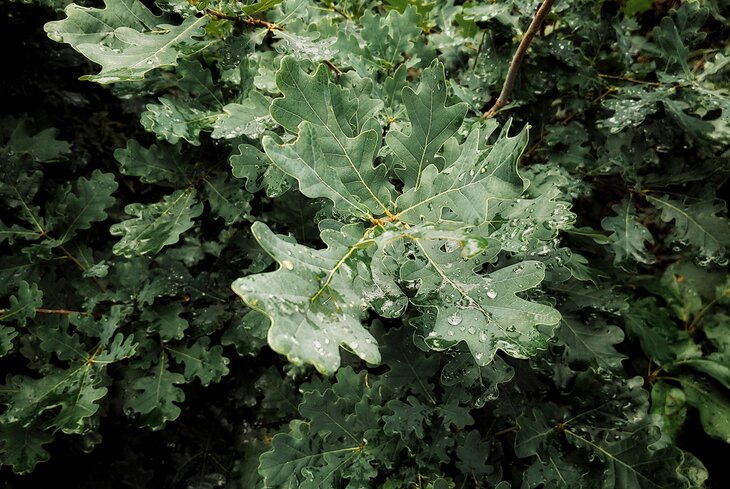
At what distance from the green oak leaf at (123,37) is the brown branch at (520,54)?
0.77 meters

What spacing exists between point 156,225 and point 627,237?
138cm

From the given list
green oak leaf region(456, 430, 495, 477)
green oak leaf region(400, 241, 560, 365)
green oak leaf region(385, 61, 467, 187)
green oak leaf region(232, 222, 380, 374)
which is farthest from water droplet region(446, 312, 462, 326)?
green oak leaf region(456, 430, 495, 477)

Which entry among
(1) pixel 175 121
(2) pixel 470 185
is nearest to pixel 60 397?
(1) pixel 175 121

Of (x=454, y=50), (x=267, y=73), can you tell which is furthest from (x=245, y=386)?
(x=454, y=50)

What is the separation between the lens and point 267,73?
1287mm

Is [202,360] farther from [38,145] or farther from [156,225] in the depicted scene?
[38,145]

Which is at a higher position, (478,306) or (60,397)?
(478,306)

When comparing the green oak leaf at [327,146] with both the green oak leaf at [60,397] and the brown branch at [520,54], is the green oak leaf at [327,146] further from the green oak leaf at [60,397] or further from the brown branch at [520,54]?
the green oak leaf at [60,397]

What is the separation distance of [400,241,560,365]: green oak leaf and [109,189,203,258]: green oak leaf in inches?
27.9

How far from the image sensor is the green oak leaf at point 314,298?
741mm

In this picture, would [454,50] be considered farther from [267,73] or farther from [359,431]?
[359,431]

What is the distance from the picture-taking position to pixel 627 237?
156cm

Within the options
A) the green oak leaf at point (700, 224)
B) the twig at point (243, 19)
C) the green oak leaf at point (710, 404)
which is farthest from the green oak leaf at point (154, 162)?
the green oak leaf at point (710, 404)

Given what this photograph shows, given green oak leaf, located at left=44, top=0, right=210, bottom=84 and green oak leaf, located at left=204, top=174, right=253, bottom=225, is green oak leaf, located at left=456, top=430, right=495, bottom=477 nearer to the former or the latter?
green oak leaf, located at left=204, top=174, right=253, bottom=225
